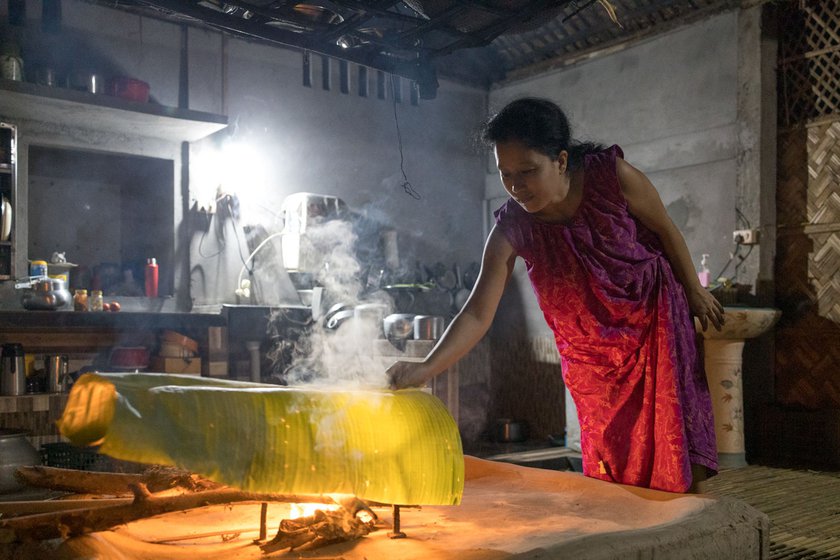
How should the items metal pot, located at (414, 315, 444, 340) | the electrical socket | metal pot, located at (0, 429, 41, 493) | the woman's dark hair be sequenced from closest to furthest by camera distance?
the woman's dark hair < metal pot, located at (0, 429, 41, 493) < metal pot, located at (414, 315, 444, 340) < the electrical socket

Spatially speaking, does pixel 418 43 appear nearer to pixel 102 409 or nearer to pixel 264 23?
pixel 264 23

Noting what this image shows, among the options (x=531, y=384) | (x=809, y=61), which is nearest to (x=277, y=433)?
(x=809, y=61)

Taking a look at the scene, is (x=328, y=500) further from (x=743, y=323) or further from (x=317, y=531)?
(x=743, y=323)

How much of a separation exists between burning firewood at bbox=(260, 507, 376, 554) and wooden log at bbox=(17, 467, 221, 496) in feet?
1.52

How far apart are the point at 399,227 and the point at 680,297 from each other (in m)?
6.00

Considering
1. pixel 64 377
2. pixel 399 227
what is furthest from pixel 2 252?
A: pixel 399 227

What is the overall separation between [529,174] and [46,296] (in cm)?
444

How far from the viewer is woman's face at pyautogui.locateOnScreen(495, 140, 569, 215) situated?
7.39ft

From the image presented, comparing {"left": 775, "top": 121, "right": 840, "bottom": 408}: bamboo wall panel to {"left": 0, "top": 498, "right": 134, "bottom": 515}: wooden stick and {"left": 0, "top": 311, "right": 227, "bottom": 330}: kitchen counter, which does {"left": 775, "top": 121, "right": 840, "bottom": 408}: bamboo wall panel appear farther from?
{"left": 0, "top": 498, "right": 134, "bottom": 515}: wooden stick

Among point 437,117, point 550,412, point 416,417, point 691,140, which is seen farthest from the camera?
point 437,117

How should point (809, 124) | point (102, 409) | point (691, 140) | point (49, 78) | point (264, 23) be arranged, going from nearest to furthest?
point (102, 409) < point (264, 23) < point (49, 78) < point (809, 124) < point (691, 140)

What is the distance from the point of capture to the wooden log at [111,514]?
4.82 ft

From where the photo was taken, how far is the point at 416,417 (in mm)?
1636

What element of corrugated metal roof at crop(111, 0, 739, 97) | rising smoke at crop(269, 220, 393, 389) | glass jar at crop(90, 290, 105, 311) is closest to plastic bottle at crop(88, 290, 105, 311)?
glass jar at crop(90, 290, 105, 311)
